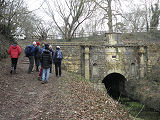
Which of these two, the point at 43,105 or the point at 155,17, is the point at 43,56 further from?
the point at 155,17

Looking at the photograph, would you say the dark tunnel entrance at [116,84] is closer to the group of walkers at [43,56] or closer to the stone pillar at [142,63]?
the stone pillar at [142,63]

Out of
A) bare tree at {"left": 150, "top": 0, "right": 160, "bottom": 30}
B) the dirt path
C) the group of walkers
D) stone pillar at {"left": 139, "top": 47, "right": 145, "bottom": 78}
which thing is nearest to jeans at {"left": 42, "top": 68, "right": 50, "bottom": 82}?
the group of walkers

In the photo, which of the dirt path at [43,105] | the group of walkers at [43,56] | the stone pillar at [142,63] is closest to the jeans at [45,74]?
the group of walkers at [43,56]

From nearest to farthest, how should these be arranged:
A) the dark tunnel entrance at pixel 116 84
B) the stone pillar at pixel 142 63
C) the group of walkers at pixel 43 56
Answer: the group of walkers at pixel 43 56
the stone pillar at pixel 142 63
the dark tunnel entrance at pixel 116 84

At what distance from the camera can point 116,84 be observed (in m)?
18.0

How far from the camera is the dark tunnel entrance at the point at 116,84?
16.3 m

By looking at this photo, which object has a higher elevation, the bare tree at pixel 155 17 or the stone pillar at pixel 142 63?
the bare tree at pixel 155 17

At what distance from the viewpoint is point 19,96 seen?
539cm

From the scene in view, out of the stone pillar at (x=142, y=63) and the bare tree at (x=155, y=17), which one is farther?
the bare tree at (x=155, y=17)

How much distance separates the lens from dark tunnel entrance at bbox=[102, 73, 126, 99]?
16.3 meters

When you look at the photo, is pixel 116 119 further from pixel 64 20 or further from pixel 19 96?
pixel 64 20

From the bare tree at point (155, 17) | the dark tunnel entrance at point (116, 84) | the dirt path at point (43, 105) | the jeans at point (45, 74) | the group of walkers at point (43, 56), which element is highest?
the bare tree at point (155, 17)

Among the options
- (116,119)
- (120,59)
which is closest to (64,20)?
(120,59)

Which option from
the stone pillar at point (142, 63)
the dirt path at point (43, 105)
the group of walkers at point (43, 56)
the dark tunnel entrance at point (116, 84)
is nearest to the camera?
the dirt path at point (43, 105)
